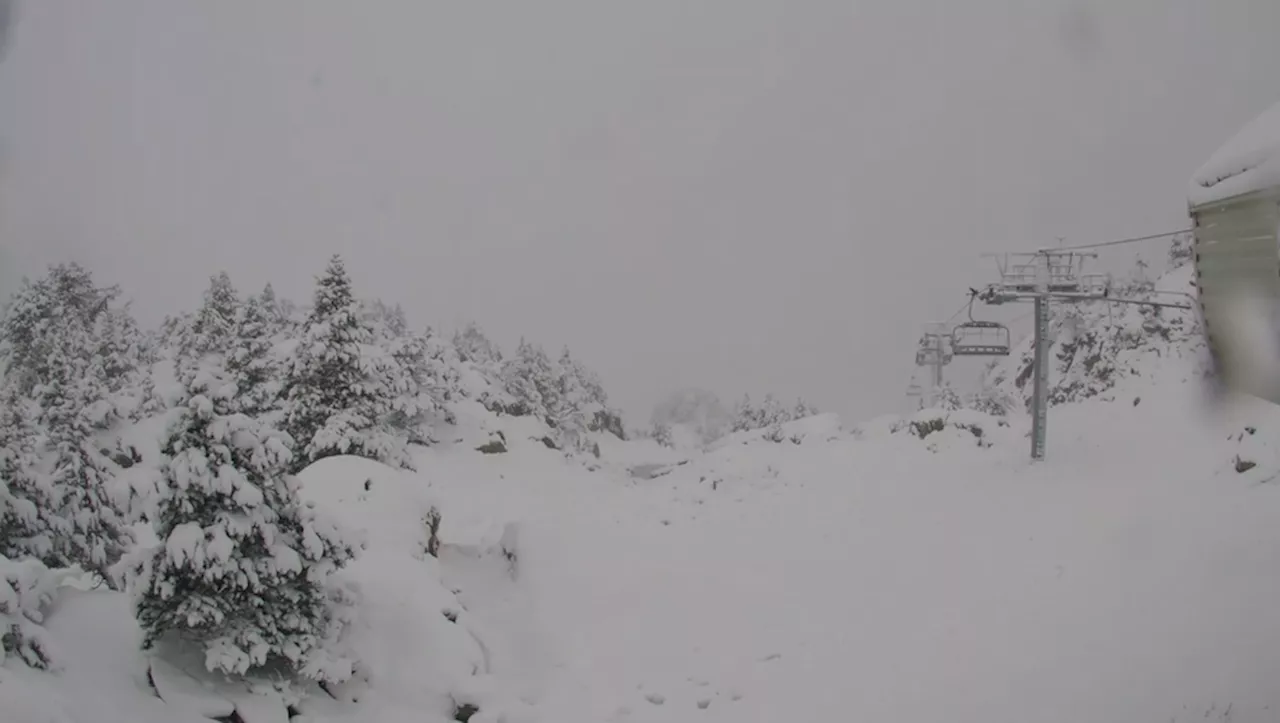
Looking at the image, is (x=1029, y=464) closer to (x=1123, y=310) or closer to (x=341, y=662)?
(x=1123, y=310)

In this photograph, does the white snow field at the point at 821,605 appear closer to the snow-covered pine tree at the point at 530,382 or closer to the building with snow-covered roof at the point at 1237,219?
the building with snow-covered roof at the point at 1237,219

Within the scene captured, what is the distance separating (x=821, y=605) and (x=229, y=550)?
961cm

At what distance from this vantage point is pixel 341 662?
715cm

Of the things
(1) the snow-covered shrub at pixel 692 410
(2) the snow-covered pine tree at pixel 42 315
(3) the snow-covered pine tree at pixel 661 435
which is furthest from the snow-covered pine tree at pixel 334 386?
(1) the snow-covered shrub at pixel 692 410

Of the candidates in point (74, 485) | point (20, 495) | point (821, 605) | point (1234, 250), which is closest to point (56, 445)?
point (74, 485)

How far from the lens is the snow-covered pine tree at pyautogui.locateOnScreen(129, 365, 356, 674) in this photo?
621 cm

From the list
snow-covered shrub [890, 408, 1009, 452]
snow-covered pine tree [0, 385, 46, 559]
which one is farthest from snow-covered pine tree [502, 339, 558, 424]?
snow-covered pine tree [0, 385, 46, 559]

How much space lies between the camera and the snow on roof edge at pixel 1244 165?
15.3ft

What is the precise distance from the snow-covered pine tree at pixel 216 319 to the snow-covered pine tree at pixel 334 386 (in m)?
4.24

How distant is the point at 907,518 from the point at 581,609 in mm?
8759

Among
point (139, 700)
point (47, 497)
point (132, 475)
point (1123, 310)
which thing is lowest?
point (139, 700)

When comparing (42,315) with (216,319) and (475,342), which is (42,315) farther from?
(475,342)

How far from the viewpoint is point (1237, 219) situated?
491cm

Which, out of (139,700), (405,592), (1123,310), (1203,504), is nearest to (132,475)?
(139,700)
